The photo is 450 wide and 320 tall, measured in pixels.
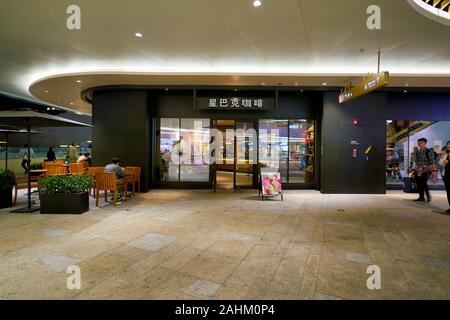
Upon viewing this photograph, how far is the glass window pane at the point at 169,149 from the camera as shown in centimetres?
1012

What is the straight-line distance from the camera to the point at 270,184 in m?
7.68

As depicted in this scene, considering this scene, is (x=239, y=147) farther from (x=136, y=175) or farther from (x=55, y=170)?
(x=55, y=170)

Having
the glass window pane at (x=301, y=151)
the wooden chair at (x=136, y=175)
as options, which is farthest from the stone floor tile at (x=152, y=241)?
the glass window pane at (x=301, y=151)

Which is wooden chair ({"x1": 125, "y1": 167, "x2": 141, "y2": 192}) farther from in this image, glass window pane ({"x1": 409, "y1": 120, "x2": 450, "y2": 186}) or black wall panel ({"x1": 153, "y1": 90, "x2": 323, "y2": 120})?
glass window pane ({"x1": 409, "y1": 120, "x2": 450, "y2": 186})

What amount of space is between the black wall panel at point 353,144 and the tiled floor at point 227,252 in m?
2.51

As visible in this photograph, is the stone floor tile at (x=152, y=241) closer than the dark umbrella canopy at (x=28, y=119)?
Yes

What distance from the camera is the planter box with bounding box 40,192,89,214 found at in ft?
19.4

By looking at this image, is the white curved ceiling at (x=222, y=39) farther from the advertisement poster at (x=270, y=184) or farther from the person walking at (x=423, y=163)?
the advertisement poster at (x=270, y=184)

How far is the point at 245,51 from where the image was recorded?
6.52m

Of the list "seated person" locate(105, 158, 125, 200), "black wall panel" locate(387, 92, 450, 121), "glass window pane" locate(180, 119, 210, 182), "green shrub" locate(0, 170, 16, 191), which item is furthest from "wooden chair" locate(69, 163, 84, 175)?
"black wall panel" locate(387, 92, 450, 121)

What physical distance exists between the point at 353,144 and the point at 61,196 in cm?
891

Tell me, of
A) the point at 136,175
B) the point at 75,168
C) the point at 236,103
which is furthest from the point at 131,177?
the point at 236,103

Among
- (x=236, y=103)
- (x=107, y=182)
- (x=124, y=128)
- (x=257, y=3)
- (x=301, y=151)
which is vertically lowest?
(x=107, y=182)

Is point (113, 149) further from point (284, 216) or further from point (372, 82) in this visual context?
point (372, 82)
